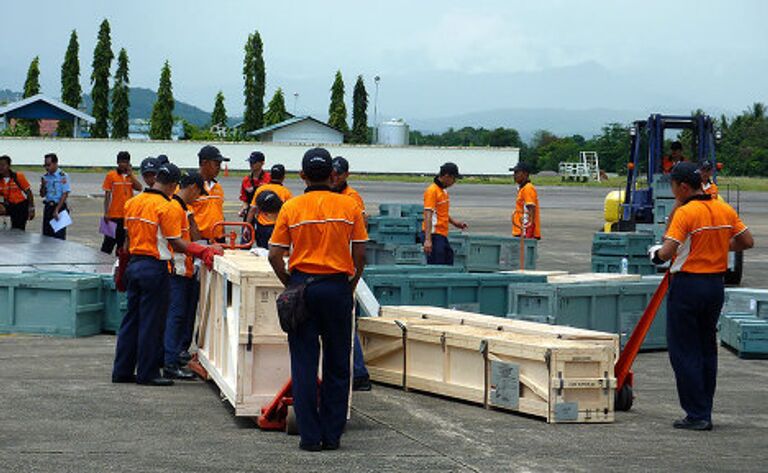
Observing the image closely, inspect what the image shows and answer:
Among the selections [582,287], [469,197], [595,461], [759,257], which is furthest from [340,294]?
[469,197]

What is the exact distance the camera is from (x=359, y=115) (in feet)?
346

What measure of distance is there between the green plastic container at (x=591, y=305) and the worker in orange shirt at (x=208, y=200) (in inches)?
123

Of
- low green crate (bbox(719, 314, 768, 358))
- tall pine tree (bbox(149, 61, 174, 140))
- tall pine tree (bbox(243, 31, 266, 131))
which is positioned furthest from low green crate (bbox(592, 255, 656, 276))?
tall pine tree (bbox(243, 31, 266, 131))

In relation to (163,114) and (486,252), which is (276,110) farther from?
(486,252)

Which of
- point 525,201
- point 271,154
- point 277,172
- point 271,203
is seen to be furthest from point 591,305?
point 271,154

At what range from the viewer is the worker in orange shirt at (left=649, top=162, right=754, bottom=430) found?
9.92 m

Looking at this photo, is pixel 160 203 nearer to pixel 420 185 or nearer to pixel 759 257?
pixel 759 257

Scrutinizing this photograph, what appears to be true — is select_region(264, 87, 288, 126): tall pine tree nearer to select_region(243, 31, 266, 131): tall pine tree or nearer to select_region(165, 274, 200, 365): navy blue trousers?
select_region(243, 31, 266, 131): tall pine tree

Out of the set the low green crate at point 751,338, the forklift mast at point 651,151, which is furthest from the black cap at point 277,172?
the forklift mast at point 651,151

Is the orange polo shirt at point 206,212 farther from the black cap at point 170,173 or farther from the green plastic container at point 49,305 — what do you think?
the black cap at point 170,173

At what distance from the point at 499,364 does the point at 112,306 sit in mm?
5710

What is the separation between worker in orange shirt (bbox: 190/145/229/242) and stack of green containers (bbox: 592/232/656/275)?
9.32 meters

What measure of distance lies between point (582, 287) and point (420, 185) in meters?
56.5

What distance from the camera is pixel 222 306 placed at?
35.0 ft
